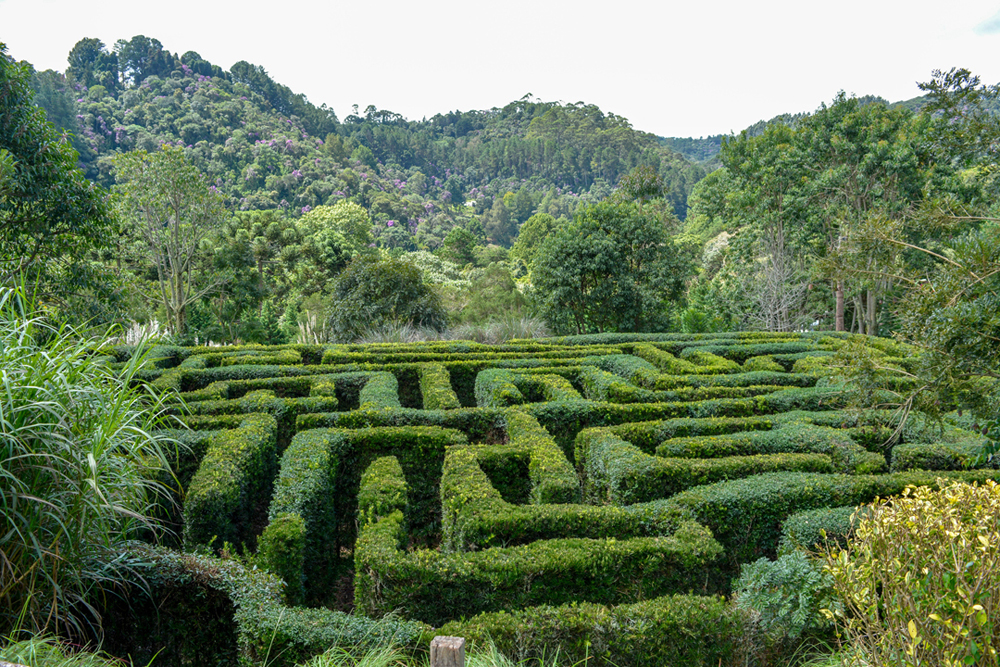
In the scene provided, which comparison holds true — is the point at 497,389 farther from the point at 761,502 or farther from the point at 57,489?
the point at 57,489

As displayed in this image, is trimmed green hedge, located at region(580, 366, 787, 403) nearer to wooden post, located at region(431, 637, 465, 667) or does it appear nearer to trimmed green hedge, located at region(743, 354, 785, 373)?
trimmed green hedge, located at region(743, 354, 785, 373)

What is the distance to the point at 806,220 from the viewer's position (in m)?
21.8

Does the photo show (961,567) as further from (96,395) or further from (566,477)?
(96,395)

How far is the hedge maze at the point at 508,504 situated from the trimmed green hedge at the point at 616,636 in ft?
0.04

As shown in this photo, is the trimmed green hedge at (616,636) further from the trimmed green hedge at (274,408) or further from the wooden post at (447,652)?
the trimmed green hedge at (274,408)

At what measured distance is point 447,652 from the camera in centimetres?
254

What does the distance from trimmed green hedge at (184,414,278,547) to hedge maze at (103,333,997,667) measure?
25 mm

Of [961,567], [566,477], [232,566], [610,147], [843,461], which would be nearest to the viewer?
[961,567]

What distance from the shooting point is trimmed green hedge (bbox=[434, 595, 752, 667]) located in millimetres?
3477

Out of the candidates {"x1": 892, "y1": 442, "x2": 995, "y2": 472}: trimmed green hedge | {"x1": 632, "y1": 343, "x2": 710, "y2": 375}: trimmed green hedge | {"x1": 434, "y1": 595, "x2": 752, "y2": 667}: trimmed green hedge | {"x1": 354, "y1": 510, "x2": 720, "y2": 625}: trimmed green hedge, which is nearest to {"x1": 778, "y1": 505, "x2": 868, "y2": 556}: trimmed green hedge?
{"x1": 354, "y1": 510, "x2": 720, "y2": 625}: trimmed green hedge

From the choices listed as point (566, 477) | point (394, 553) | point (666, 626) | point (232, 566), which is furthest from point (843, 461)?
point (232, 566)

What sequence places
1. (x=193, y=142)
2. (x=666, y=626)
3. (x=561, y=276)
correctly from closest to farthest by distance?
(x=666, y=626) < (x=561, y=276) < (x=193, y=142)

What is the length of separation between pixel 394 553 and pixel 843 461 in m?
5.10

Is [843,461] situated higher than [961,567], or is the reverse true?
[961,567]
